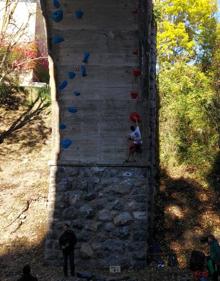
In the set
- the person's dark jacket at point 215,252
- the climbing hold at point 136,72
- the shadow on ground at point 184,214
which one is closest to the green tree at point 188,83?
the shadow on ground at point 184,214

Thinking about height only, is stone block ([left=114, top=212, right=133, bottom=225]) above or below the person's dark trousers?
above

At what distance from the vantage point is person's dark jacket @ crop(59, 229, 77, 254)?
1021 centimetres

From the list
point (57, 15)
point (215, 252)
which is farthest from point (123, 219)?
point (57, 15)

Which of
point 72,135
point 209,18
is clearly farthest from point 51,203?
point 209,18

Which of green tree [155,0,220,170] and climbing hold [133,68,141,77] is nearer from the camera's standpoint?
climbing hold [133,68,141,77]

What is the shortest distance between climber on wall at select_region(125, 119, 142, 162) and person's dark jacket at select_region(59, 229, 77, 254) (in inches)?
91.6

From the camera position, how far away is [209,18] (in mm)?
24688

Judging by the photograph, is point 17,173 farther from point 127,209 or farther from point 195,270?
point 195,270

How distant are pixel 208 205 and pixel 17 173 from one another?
668 cm

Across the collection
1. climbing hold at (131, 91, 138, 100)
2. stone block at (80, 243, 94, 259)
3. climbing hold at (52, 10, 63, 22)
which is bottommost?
stone block at (80, 243, 94, 259)

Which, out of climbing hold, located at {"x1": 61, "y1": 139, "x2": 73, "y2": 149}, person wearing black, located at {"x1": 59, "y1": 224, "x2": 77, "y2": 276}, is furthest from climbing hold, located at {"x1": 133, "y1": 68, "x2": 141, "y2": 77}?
person wearing black, located at {"x1": 59, "y1": 224, "x2": 77, "y2": 276}

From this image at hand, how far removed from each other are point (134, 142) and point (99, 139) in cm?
A: 90

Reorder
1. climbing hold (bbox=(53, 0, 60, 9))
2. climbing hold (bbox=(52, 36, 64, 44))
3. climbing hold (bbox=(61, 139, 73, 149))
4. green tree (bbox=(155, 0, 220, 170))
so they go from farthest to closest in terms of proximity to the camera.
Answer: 1. green tree (bbox=(155, 0, 220, 170))
2. climbing hold (bbox=(61, 139, 73, 149))
3. climbing hold (bbox=(52, 36, 64, 44))
4. climbing hold (bbox=(53, 0, 60, 9))

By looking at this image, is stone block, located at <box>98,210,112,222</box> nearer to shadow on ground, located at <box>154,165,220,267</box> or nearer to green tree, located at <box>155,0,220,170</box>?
shadow on ground, located at <box>154,165,220,267</box>
